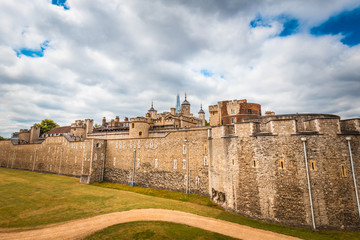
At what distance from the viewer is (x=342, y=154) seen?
16172 mm

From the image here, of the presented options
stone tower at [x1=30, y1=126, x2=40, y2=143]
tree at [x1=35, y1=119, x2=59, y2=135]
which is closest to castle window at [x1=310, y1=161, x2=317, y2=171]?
stone tower at [x1=30, y1=126, x2=40, y2=143]

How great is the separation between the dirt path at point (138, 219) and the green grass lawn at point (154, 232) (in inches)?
38.5

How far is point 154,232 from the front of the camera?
14812 millimetres

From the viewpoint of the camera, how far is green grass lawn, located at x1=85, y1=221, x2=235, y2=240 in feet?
46.1

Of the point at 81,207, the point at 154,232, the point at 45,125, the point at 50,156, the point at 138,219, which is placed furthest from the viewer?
the point at 45,125

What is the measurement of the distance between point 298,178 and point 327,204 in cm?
294

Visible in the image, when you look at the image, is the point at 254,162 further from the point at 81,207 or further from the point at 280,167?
the point at 81,207

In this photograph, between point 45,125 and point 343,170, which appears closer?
point 343,170

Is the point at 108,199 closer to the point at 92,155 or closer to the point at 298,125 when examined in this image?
the point at 92,155

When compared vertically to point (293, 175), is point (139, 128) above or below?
above

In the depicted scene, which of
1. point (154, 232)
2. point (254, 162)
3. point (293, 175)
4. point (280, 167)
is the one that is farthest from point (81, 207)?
→ point (293, 175)

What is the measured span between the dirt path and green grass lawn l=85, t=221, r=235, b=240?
38.5 inches

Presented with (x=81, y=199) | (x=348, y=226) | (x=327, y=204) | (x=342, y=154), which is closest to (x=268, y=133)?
(x=342, y=154)

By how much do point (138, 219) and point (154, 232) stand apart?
3737 mm
